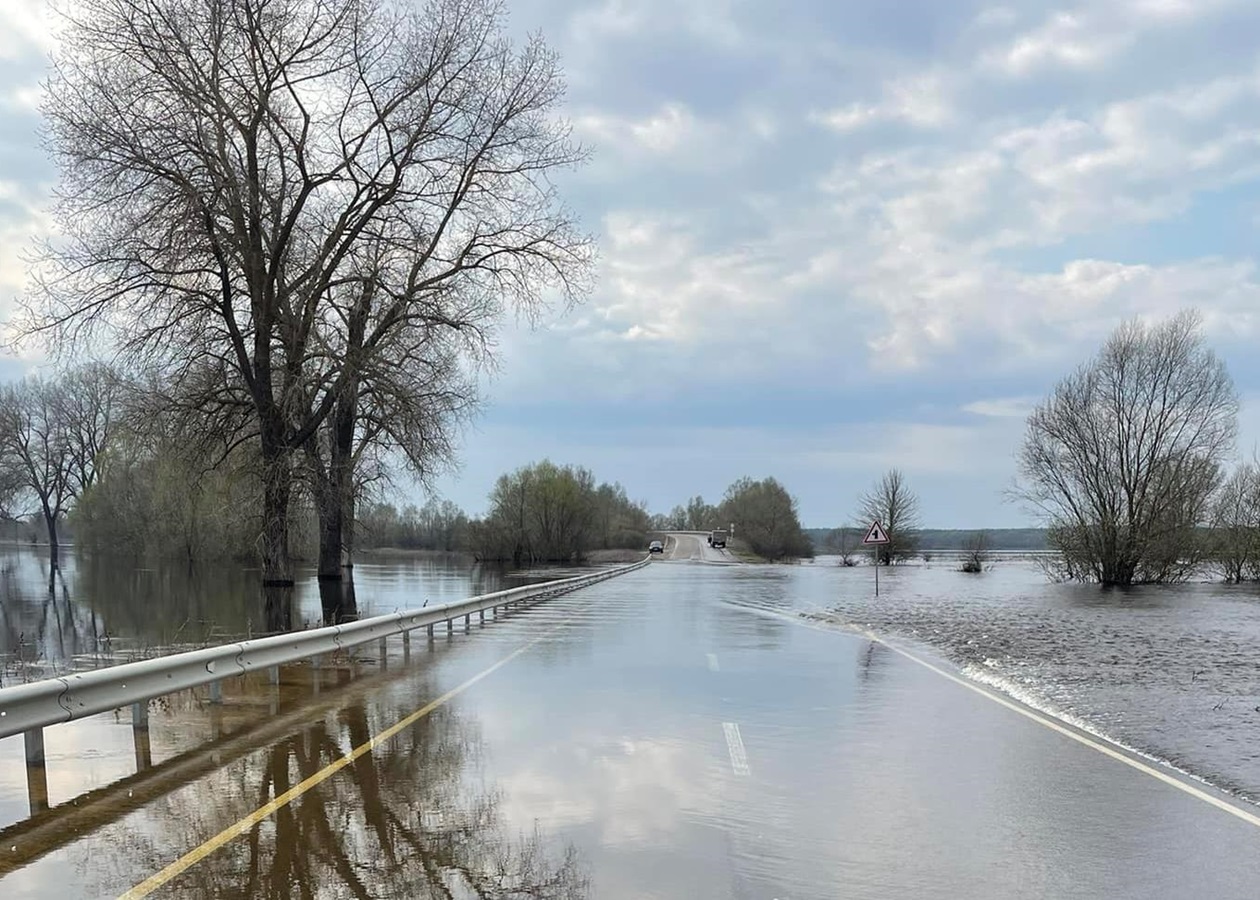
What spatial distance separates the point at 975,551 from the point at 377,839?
238ft

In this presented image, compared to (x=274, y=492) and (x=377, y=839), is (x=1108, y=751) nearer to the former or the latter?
(x=377, y=839)

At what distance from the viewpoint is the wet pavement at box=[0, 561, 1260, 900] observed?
561cm

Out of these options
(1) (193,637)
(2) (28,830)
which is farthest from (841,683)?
(1) (193,637)

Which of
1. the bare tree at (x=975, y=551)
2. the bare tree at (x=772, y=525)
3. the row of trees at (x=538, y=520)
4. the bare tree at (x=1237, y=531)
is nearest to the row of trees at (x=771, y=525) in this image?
the bare tree at (x=772, y=525)

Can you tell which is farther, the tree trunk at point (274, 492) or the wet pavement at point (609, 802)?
the tree trunk at point (274, 492)

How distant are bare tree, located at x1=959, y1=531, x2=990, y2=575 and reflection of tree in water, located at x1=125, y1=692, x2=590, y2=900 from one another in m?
64.0

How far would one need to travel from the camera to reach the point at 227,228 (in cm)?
2681

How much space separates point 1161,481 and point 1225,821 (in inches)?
1852

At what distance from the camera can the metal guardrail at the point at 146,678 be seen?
7.61 metres

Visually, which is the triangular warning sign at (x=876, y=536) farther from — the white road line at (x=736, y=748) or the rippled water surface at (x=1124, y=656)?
the white road line at (x=736, y=748)

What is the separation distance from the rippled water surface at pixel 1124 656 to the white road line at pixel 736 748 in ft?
12.6

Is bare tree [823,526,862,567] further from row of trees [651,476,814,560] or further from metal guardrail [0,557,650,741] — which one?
metal guardrail [0,557,650,741]

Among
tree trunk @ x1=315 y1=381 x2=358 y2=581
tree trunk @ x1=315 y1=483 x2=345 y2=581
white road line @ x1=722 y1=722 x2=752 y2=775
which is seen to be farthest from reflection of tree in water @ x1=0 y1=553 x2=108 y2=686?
white road line @ x1=722 y1=722 x2=752 y2=775

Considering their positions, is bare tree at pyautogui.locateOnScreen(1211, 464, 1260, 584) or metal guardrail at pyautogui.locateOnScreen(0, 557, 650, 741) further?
bare tree at pyautogui.locateOnScreen(1211, 464, 1260, 584)
